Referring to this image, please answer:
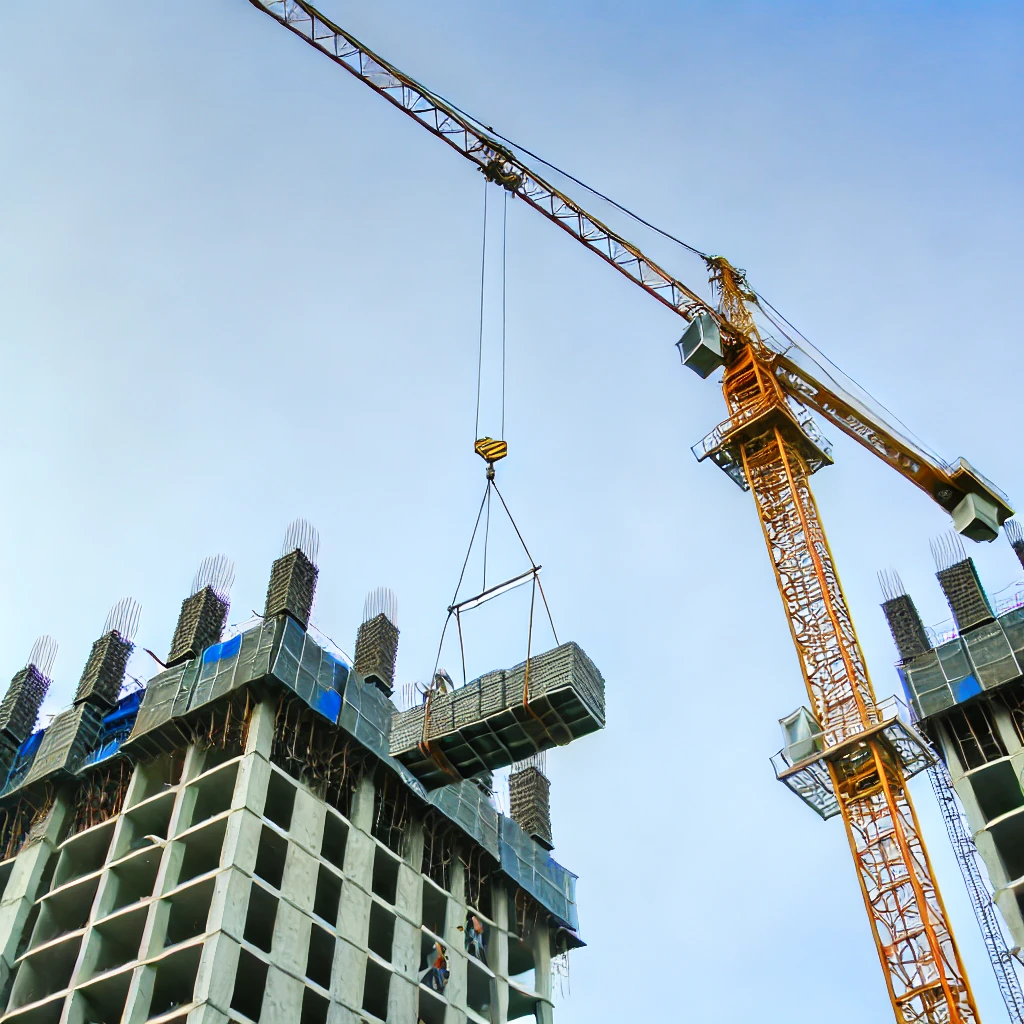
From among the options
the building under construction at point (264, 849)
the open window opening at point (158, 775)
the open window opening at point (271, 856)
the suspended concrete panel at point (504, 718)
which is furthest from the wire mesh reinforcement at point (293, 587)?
the suspended concrete panel at point (504, 718)

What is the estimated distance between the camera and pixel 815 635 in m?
50.8

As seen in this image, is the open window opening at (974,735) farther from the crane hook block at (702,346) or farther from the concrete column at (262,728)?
the concrete column at (262,728)

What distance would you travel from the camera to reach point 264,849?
46.1 m

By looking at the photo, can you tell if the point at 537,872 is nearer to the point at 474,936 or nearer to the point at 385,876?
the point at 474,936

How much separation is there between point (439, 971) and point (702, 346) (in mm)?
28759

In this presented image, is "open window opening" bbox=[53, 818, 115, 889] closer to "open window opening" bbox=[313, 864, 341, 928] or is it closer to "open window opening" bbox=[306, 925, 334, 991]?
"open window opening" bbox=[313, 864, 341, 928]

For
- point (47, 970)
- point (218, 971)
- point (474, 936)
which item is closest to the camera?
Result: point (218, 971)

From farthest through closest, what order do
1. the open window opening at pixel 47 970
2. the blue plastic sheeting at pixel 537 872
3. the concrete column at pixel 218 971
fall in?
the blue plastic sheeting at pixel 537 872, the open window opening at pixel 47 970, the concrete column at pixel 218 971

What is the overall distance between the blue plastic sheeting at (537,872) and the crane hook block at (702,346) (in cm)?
2187

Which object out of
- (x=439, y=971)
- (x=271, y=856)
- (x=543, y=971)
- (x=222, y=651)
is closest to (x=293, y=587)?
(x=222, y=651)

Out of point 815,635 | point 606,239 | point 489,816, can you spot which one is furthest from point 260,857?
point 606,239

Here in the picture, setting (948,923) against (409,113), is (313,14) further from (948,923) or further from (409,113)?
(948,923)

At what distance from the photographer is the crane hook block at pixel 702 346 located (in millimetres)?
58969

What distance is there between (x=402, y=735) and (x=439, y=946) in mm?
17072
